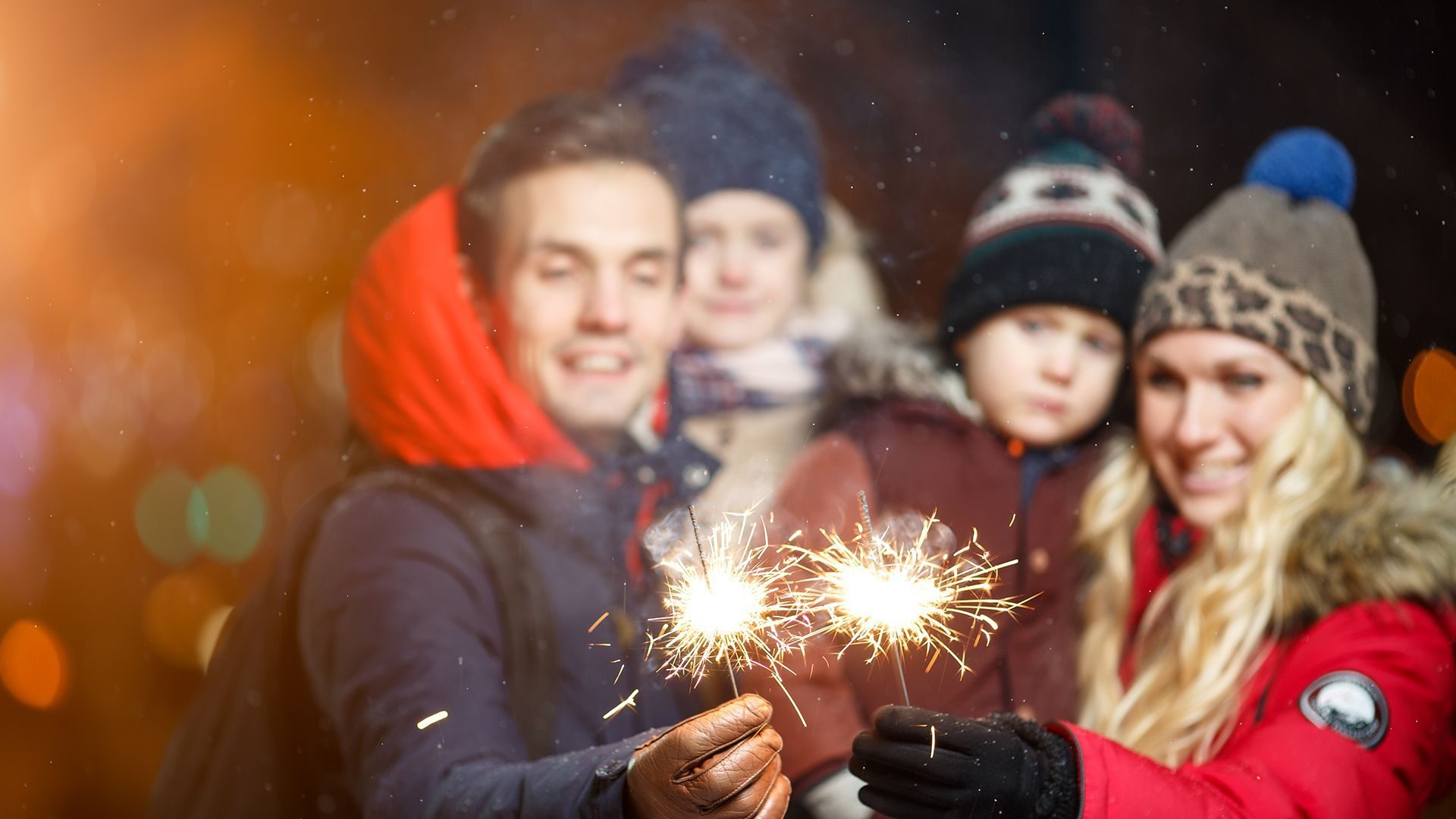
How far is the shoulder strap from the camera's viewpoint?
111 centimetres

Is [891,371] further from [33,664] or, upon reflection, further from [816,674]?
[33,664]

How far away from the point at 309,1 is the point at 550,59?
1.02ft

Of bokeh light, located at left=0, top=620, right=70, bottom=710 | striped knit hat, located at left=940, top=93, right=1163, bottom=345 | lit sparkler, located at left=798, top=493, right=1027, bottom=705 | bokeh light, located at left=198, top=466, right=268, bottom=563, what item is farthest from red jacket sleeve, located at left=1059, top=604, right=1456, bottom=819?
bokeh light, located at left=0, top=620, right=70, bottom=710

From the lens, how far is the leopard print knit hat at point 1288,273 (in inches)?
46.1

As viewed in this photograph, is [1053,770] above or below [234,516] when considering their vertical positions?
below

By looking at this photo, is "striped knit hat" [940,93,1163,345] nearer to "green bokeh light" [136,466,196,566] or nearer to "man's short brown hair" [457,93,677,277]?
"man's short brown hair" [457,93,677,277]

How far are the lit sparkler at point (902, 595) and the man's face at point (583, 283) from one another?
0.31m

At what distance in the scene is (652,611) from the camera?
1.12 metres

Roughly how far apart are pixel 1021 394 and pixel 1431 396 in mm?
529

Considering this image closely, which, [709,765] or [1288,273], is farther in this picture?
[1288,273]

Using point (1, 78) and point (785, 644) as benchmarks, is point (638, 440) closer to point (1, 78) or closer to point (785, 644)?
point (785, 644)

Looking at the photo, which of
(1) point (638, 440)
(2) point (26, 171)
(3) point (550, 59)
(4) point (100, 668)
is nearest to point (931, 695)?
(1) point (638, 440)

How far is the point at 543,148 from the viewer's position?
1.17 metres

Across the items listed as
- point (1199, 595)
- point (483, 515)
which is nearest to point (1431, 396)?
point (1199, 595)
